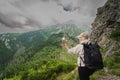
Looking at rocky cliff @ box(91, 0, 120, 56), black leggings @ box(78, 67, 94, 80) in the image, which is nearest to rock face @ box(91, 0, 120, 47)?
rocky cliff @ box(91, 0, 120, 56)

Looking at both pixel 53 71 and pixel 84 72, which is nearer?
pixel 84 72

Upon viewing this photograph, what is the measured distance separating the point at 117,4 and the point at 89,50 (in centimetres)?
5918

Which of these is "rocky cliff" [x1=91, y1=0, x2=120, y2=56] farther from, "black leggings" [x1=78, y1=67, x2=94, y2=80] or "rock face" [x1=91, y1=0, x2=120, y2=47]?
"black leggings" [x1=78, y1=67, x2=94, y2=80]

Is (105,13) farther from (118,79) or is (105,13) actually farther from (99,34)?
(118,79)

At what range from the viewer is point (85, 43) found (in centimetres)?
1132

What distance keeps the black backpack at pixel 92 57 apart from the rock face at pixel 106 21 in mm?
44990

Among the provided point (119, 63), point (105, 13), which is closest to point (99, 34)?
point (105, 13)

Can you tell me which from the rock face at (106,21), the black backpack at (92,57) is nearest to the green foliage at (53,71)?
the rock face at (106,21)

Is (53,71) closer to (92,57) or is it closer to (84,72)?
(84,72)

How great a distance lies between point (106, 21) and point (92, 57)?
54.6 m

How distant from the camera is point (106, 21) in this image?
6431cm

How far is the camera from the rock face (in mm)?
58569

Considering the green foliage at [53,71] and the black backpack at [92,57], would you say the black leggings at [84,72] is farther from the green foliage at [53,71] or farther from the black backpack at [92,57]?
the green foliage at [53,71]

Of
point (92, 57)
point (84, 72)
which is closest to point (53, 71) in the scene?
point (84, 72)
